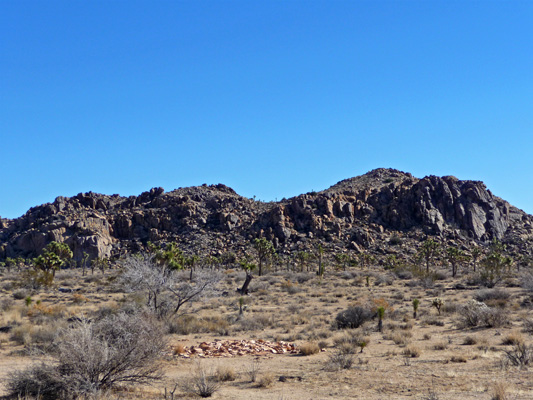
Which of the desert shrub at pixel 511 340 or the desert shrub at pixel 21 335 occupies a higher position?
the desert shrub at pixel 511 340

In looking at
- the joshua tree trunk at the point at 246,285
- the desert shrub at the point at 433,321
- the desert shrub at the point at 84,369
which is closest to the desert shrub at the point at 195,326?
the desert shrub at the point at 84,369

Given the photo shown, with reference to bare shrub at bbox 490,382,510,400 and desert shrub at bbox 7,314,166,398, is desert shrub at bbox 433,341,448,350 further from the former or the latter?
desert shrub at bbox 7,314,166,398

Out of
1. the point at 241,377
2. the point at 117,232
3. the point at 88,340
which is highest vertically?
the point at 117,232

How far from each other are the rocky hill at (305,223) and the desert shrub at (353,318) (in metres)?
71.5

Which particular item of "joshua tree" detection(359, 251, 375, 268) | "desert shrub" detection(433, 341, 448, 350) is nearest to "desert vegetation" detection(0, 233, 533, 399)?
"desert shrub" detection(433, 341, 448, 350)

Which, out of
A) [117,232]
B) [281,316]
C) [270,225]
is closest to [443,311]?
[281,316]

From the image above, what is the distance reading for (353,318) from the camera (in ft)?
75.8

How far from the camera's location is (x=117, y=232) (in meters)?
114

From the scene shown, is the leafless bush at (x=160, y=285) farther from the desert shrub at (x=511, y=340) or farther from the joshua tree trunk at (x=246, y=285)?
the joshua tree trunk at (x=246, y=285)

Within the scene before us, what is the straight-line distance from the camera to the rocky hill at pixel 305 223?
3964 inches

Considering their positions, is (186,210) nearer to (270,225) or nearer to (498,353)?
(270,225)

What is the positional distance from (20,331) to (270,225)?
87.2 m

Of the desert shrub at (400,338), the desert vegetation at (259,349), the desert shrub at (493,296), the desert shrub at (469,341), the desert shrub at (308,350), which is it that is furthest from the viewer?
the desert shrub at (493,296)

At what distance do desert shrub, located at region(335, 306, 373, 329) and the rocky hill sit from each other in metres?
71.5
